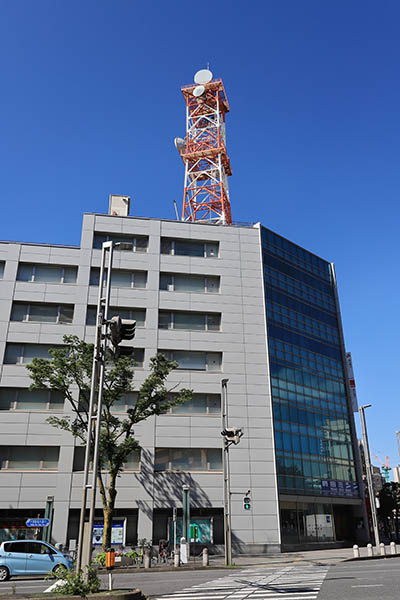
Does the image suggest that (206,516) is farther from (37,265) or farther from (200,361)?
(37,265)

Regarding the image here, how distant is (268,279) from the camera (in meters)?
42.8

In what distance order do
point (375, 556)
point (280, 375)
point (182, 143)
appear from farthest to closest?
point (182, 143) < point (280, 375) < point (375, 556)

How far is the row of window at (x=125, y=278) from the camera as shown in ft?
127

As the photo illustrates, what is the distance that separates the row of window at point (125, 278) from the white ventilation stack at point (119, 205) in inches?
289

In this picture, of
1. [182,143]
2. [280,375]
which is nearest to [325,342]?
[280,375]

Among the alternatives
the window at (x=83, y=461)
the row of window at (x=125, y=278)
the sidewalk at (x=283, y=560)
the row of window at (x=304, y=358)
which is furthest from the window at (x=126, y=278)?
the sidewalk at (x=283, y=560)

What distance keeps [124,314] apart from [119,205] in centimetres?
1193

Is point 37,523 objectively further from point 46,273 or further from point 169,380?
point 46,273

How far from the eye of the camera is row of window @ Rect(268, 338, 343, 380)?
1592 inches

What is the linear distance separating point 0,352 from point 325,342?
97.1ft

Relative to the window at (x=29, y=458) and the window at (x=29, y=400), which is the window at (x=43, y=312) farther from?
the window at (x=29, y=458)

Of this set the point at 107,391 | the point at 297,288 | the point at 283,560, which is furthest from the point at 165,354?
the point at 283,560

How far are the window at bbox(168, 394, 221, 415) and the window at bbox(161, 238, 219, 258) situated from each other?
12395 millimetres

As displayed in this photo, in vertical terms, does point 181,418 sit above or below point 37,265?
below
